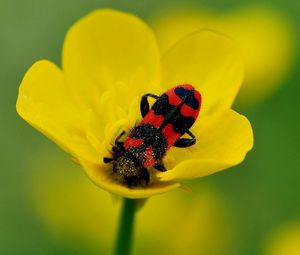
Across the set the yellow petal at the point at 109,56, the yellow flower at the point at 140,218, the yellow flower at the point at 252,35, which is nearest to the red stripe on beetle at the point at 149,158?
the yellow petal at the point at 109,56

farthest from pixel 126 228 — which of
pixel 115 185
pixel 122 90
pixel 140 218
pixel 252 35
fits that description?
pixel 252 35

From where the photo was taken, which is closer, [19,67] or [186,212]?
[186,212]

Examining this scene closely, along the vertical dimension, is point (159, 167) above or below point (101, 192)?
above

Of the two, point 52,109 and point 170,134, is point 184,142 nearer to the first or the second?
point 170,134

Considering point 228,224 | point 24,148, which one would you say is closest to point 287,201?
point 228,224

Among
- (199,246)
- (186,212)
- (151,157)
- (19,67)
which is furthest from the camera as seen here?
(19,67)

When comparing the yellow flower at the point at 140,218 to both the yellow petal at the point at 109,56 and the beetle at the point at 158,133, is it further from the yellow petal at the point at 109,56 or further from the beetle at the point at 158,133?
the beetle at the point at 158,133

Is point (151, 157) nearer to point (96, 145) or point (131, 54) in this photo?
point (96, 145)
